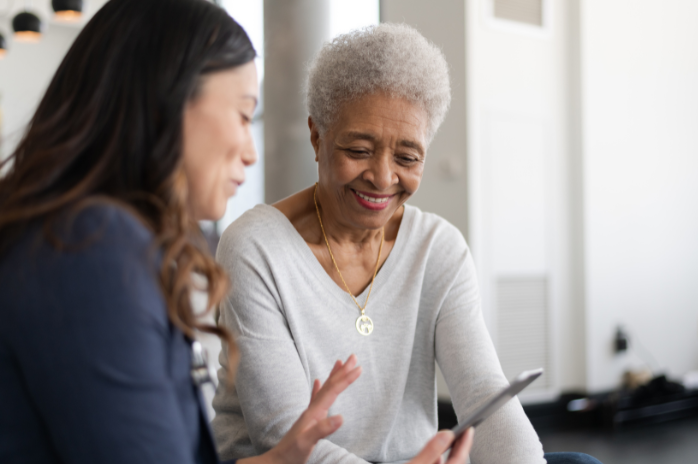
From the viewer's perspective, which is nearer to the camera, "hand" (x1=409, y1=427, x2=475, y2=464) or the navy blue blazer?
the navy blue blazer

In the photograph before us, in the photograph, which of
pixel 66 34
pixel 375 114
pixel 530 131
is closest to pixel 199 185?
pixel 375 114

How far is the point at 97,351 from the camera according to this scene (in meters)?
0.60

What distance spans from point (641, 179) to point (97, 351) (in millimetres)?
4286

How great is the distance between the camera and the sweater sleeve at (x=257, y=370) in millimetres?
1229

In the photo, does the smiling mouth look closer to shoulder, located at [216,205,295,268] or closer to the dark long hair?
shoulder, located at [216,205,295,268]

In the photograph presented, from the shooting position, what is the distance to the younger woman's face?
79cm

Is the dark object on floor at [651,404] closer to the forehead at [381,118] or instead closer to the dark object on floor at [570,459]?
the dark object on floor at [570,459]

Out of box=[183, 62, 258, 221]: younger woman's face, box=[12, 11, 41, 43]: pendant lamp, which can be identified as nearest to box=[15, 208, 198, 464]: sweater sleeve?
box=[183, 62, 258, 221]: younger woman's face

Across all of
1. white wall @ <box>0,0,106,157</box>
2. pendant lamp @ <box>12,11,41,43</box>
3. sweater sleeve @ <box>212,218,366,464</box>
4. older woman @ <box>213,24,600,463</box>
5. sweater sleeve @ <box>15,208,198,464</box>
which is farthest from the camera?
white wall @ <box>0,0,106,157</box>

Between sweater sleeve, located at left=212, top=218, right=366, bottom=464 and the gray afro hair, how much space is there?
1.20ft

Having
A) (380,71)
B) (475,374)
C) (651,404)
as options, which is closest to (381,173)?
(380,71)

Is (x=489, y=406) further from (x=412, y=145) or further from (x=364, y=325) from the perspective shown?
(x=412, y=145)

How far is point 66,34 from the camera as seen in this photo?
766 cm

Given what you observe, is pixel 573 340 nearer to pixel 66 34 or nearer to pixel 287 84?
pixel 287 84
